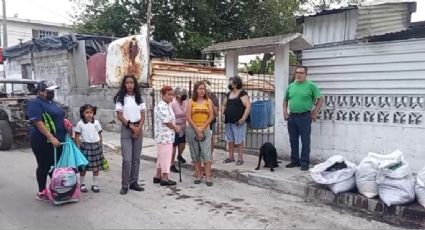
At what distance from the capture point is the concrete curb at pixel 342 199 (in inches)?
178

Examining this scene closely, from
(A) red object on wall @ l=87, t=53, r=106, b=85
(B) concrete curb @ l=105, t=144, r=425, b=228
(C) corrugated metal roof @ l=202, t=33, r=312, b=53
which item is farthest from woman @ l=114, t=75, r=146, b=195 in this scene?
(A) red object on wall @ l=87, t=53, r=106, b=85

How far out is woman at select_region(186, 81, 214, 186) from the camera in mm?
6172

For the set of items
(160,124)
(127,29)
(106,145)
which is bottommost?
(106,145)

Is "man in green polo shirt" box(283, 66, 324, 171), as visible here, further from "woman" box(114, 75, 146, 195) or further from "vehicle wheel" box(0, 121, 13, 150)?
"vehicle wheel" box(0, 121, 13, 150)

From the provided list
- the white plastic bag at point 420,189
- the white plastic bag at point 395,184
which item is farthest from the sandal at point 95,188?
the white plastic bag at point 420,189

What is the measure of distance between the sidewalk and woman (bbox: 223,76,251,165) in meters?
0.47

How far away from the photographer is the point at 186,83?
11891 mm

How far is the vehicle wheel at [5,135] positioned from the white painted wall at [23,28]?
69.4ft

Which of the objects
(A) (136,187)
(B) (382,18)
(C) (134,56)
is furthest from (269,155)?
(C) (134,56)

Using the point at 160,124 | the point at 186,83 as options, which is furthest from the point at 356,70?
the point at 186,83

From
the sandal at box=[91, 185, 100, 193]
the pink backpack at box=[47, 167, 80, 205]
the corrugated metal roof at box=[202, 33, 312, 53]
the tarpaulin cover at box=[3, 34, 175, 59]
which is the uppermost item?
the tarpaulin cover at box=[3, 34, 175, 59]

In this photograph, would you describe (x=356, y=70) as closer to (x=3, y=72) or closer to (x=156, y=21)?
(x=156, y=21)

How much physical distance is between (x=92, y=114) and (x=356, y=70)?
4260 millimetres

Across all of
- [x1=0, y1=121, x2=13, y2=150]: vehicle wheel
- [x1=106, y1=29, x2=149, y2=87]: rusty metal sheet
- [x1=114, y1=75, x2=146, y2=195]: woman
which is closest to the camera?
[x1=114, y1=75, x2=146, y2=195]: woman
